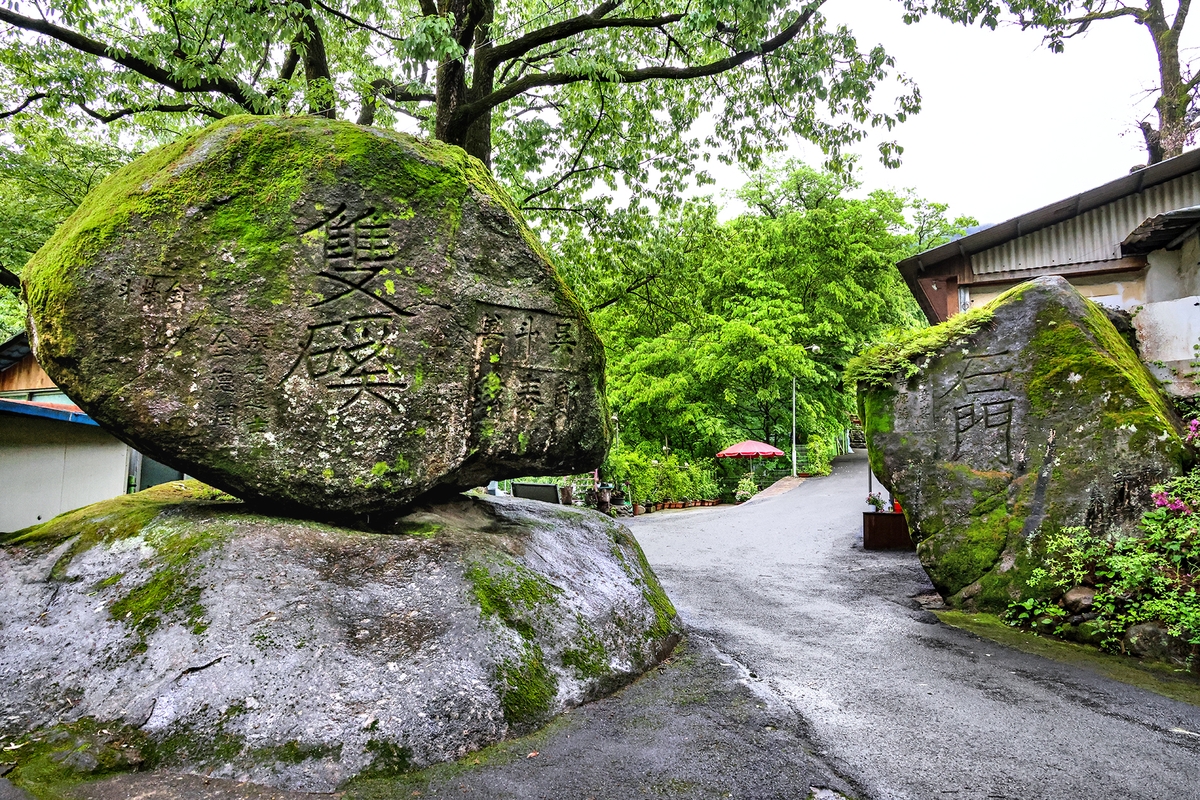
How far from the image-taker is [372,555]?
4.45 meters

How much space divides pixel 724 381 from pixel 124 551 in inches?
891

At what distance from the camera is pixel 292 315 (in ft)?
14.6

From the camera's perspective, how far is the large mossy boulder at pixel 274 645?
3340 mm

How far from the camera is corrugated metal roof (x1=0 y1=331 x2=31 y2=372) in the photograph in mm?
12750

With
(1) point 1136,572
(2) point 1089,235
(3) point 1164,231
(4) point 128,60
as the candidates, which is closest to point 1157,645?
(1) point 1136,572

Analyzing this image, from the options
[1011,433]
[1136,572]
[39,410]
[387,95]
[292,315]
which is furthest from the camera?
[387,95]

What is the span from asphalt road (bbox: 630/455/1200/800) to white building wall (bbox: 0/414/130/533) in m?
7.83

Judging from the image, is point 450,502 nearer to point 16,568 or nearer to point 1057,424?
point 16,568

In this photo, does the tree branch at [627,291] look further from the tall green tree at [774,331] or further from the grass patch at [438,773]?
the grass patch at [438,773]

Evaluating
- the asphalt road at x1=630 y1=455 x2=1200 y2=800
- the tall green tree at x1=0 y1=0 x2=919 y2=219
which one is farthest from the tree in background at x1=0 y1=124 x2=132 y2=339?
the asphalt road at x1=630 y1=455 x2=1200 y2=800

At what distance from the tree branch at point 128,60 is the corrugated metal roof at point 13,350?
6.96 meters

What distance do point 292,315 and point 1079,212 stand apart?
12.1m

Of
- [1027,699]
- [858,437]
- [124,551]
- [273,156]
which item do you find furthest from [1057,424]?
[858,437]

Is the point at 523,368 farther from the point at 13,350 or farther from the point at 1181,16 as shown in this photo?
the point at 1181,16
